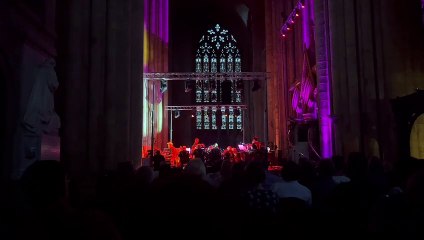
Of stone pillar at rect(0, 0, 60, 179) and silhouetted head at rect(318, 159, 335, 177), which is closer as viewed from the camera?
silhouetted head at rect(318, 159, 335, 177)

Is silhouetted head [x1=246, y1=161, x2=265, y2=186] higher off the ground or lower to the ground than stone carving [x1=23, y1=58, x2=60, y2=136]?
lower

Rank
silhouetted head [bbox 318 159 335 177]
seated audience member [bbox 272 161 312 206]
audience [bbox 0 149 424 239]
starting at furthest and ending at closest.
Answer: silhouetted head [bbox 318 159 335 177], seated audience member [bbox 272 161 312 206], audience [bbox 0 149 424 239]

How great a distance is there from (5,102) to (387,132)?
9.96 m

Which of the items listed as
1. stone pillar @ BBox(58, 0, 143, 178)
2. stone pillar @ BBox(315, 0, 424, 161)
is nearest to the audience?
stone pillar @ BBox(58, 0, 143, 178)

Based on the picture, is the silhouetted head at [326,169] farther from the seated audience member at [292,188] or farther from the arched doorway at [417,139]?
the arched doorway at [417,139]

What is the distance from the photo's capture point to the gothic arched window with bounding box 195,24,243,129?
40.0m

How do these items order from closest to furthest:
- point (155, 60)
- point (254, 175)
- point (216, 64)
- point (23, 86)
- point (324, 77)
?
point (254, 175) < point (23, 86) < point (324, 77) < point (155, 60) < point (216, 64)

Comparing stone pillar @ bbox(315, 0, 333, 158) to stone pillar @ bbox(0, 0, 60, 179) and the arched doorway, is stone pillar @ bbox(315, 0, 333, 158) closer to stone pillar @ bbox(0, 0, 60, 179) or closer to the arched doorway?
the arched doorway

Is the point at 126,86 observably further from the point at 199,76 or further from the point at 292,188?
the point at 199,76

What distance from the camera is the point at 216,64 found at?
4112cm

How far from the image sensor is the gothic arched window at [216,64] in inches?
1575

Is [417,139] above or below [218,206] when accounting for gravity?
above

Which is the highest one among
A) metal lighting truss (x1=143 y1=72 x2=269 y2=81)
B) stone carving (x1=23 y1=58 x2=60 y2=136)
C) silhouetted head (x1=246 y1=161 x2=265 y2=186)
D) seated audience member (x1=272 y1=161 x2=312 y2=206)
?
metal lighting truss (x1=143 y1=72 x2=269 y2=81)

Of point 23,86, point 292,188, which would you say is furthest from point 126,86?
point 292,188
